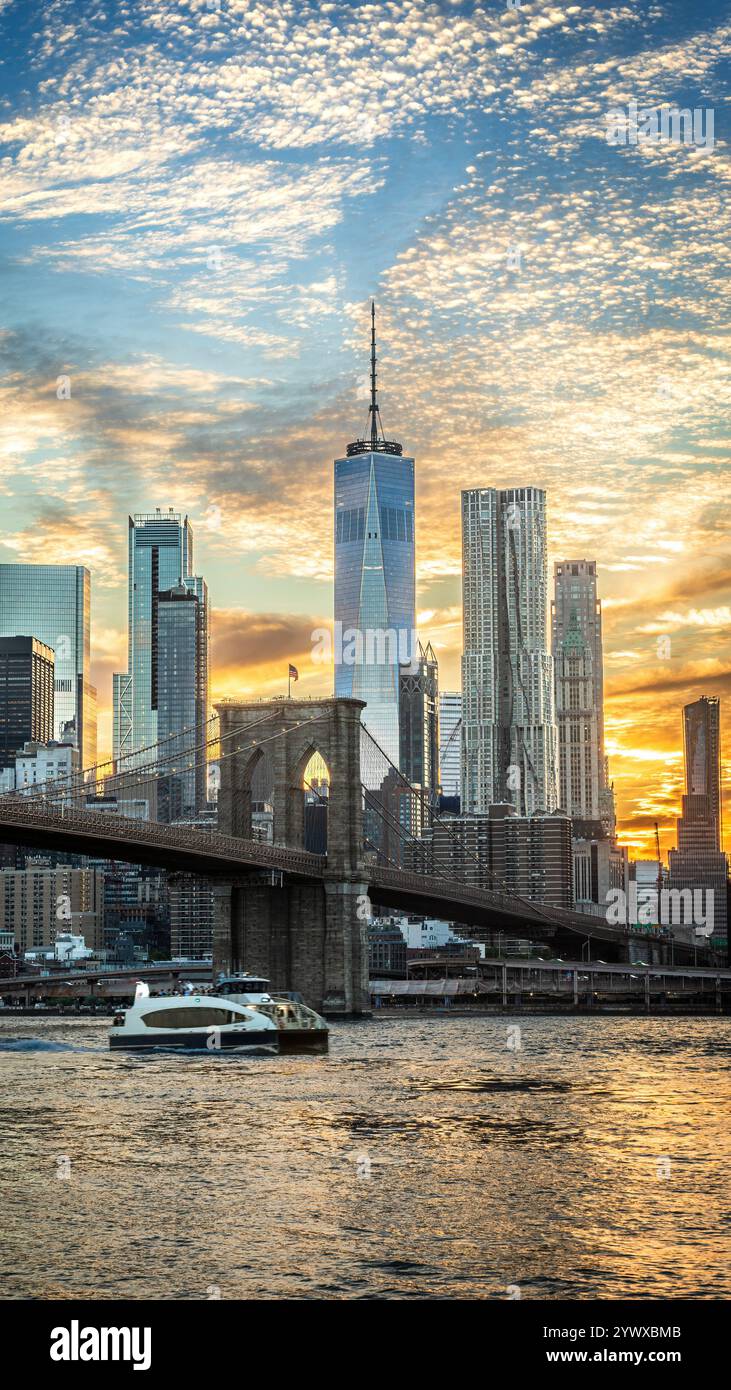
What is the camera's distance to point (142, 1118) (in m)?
46.5

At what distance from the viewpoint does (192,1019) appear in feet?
250

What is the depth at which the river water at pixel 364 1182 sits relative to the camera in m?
25.2

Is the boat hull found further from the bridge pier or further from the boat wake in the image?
the bridge pier

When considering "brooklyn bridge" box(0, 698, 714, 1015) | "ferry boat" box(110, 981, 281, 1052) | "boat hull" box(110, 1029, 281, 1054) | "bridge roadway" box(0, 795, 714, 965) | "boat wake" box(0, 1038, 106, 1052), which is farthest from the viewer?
"brooklyn bridge" box(0, 698, 714, 1015)

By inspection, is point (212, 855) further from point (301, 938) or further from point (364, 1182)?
point (364, 1182)

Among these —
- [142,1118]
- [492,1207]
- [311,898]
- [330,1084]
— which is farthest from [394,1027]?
[492,1207]

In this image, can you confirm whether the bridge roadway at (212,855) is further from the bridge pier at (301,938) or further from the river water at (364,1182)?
the river water at (364,1182)

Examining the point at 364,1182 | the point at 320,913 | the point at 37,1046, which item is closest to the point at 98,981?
the point at 320,913

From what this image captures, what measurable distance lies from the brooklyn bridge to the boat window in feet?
63.2

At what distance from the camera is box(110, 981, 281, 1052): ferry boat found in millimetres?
74688

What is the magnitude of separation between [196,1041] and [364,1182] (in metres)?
41.8

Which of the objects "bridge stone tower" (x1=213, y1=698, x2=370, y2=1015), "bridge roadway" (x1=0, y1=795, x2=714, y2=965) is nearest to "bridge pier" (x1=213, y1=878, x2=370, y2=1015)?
"bridge stone tower" (x1=213, y1=698, x2=370, y2=1015)

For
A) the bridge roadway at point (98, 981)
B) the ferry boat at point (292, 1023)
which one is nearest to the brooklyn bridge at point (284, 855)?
the ferry boat at point (292, 1023)

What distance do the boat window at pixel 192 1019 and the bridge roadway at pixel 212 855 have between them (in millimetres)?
18973
